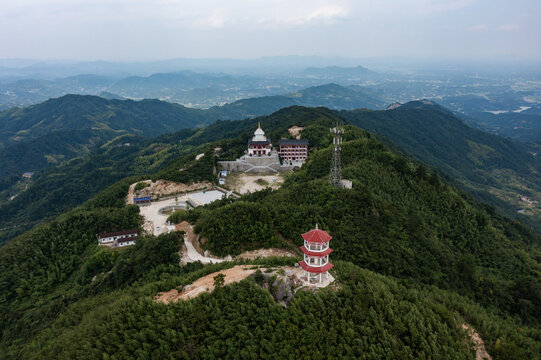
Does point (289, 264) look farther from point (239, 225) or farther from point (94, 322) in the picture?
point (94, 322)

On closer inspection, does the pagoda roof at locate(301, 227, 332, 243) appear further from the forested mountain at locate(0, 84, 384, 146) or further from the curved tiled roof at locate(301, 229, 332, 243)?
the forested mountain at locate(0, 84, 384, 146)

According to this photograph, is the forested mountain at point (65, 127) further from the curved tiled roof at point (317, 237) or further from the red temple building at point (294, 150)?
the curved tiled roof at point (317, 237)

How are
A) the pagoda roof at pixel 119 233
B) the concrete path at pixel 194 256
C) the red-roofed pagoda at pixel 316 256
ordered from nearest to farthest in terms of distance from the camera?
the red-roofed pagoda at pixel 316 256, the concrete path at pixel 194 256, the pagoda roof at pixel 119 233

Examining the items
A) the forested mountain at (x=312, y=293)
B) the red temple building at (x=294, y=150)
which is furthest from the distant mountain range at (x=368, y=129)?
the forested mountain at (x=312, y=293)

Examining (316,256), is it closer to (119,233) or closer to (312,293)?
(312,293)

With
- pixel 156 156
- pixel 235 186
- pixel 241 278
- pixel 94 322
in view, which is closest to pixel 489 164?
pixel 235 186

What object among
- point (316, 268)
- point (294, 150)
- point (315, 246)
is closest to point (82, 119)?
point (294, 150)
